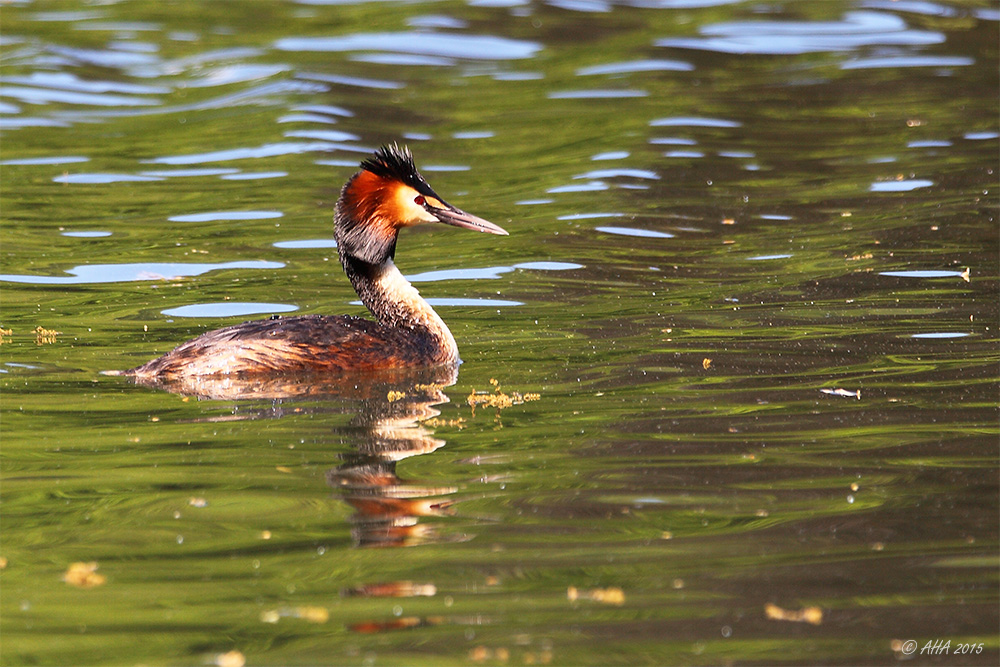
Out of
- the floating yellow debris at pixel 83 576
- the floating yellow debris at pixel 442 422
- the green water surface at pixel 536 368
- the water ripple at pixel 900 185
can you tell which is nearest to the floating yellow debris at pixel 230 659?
the green water surface at pixel 536 368

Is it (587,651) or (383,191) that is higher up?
(383,191)

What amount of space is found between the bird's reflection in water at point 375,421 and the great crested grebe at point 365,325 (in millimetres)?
83

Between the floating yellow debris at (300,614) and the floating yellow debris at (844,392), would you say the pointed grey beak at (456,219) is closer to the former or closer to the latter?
the floating yellow debris at (844,392)

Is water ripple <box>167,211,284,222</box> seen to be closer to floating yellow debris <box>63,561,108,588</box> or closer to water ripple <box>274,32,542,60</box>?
water ripple <box>274,32,542,60</box>

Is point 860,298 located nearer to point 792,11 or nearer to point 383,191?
point 383,191

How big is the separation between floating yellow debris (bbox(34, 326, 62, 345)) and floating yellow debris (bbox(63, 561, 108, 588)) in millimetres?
4177

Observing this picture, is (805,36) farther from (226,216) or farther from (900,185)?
(226,216)

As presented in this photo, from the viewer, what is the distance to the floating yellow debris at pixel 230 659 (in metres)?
4.74

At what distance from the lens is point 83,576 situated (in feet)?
18.0

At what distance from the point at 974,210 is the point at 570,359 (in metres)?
5.86

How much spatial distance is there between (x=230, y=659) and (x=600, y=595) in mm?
1319

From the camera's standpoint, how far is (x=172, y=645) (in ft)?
16.1

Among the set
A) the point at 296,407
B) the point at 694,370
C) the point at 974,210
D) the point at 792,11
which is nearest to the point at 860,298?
the point at 694,370

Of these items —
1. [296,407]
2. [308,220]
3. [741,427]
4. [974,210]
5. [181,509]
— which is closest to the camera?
[181,509]
